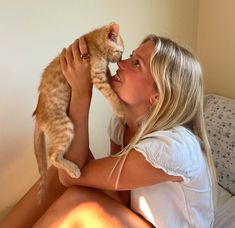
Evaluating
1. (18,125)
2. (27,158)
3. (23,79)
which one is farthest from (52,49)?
(27,158)

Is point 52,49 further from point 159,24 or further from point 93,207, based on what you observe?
point 93,207

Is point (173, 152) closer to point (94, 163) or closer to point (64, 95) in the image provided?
point (94, 163)

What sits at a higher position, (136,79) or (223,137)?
(136,79)

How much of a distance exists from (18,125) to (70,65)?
0.53 meters

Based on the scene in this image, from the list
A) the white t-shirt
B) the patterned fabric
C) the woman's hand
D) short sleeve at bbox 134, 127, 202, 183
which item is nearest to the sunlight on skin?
the white t-shirt

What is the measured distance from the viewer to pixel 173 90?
1.13 metres

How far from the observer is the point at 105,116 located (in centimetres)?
187

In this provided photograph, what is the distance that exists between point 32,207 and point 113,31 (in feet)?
2.38

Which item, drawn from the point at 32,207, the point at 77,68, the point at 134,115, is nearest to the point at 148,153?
the point at 134,115

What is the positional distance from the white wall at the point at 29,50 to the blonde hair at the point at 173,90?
33 centimetres

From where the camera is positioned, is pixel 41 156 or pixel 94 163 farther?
pixel 41 156

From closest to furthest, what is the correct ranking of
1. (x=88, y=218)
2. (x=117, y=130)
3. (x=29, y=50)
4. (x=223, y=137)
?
(x=88, y=218) → (x=117, y=130) → (x=29, y=50) → (x=223, y=137)

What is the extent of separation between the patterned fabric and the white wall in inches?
18.8

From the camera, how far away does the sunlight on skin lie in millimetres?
1137
